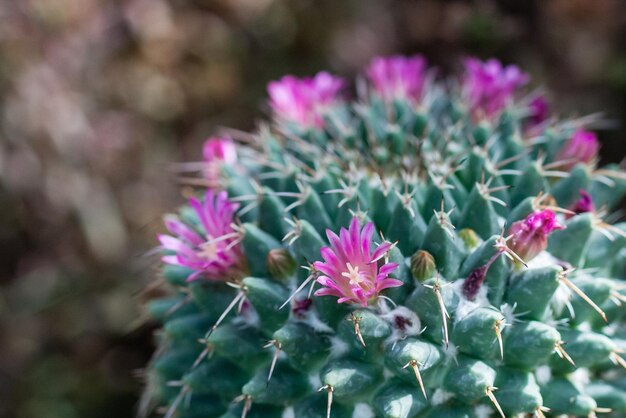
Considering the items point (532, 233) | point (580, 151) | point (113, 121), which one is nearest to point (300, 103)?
point (580, 151)

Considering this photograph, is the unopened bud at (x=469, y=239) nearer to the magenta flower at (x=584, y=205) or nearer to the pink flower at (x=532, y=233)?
the pink flower at (x=532, y=233)

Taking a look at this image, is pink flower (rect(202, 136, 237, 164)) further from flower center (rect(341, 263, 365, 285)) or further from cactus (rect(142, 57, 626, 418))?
flower center (rect(341, 263, 365, 285))

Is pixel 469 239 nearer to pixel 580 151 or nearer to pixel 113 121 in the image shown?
pixel 580 151

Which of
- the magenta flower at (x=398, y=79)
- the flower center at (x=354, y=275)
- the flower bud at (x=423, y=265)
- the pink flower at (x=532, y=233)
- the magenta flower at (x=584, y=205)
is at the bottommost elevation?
the magenta flower at (x=584, y=205)

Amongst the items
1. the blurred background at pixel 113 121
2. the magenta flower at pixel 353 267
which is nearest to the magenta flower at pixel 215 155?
the magenta flower at pixel 353 267

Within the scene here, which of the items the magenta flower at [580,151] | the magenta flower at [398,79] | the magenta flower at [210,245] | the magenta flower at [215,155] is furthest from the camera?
the magenta flower at [398,79]

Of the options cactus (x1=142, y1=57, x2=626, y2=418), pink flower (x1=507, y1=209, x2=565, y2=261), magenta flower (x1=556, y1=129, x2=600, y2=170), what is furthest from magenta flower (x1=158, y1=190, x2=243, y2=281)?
magenta flower (x1=556, y1=129, x2=600, y2=170)
